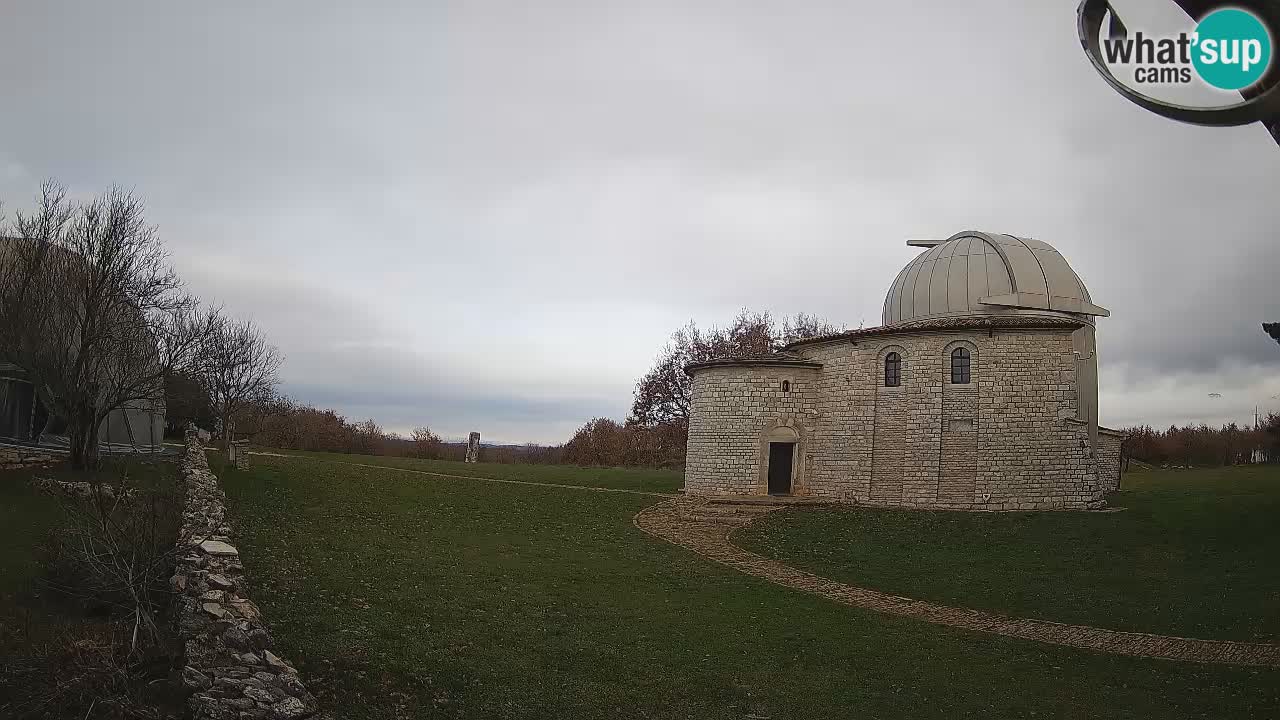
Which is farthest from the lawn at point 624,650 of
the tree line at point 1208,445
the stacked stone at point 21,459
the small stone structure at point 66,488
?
the tree line at point 1208,445

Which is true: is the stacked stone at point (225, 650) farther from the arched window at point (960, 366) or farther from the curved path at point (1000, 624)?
the arched window at point (960, 366)

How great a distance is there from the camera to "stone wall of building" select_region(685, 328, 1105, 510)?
71.0 feet

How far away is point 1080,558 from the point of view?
51.6 feet

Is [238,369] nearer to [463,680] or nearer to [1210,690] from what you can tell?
[463,680]

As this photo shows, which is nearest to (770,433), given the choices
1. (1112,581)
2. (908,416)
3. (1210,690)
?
(908,416)

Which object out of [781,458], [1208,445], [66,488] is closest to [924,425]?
[781,458]

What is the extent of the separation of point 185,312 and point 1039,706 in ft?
95.5

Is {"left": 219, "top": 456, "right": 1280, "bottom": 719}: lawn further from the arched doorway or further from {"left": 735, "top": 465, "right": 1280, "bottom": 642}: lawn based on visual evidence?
the arched doorway

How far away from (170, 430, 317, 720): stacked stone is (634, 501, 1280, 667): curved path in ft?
29.4

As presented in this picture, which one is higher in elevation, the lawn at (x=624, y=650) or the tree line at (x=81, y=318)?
the tree line at (x=81, y=318)

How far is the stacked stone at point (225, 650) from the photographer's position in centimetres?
560

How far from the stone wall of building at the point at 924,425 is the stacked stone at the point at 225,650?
18.8 metres

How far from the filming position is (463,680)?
730 centimetres

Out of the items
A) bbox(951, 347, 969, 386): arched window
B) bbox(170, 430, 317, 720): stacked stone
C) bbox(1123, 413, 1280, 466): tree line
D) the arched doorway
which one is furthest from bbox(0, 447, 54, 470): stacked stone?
bbox(1123, 413, 1280, 466): tree line
